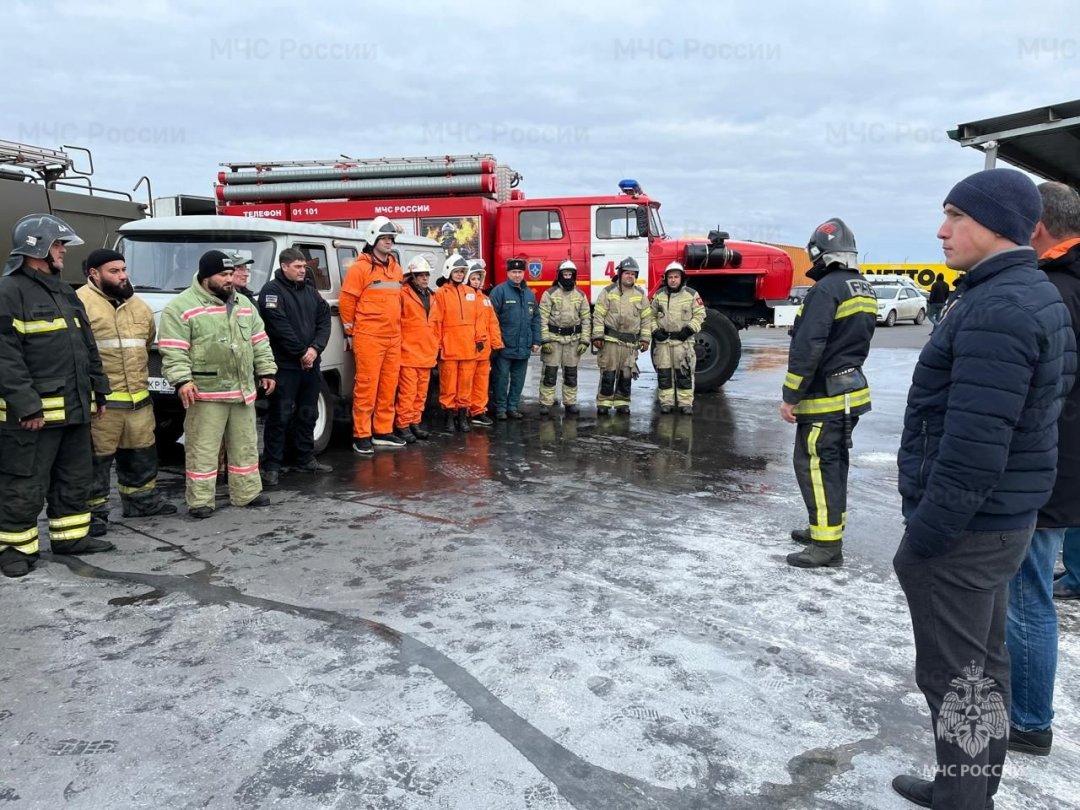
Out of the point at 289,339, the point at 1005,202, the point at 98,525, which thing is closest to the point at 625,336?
the point at 289,339

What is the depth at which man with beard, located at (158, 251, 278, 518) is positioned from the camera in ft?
17.0

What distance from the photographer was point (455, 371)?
8.54 m

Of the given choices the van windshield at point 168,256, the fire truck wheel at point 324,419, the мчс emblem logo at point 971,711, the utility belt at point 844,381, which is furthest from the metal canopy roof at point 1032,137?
the van windshield at point 168,256

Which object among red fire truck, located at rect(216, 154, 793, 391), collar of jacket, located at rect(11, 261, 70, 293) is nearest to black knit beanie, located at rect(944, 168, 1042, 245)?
collar of jacket, located at rect(11, 261, 70, 293)

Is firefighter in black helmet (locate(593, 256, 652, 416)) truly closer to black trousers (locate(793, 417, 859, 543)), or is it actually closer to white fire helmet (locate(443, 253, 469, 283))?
white fire helmet (locate(443, 253, 469, 283))

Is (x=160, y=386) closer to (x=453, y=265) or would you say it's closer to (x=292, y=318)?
(x=292, y=318)

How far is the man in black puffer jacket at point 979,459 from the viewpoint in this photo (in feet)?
6.64

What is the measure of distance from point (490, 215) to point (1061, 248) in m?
8.75

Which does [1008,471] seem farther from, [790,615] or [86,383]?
[86,383]

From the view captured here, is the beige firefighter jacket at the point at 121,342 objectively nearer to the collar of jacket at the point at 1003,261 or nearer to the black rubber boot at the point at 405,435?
the black rubber boot at the point at 405,435

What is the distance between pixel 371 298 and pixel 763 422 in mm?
4882

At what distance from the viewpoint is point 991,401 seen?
201 centimetres

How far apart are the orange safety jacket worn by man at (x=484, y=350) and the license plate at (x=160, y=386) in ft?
11.5

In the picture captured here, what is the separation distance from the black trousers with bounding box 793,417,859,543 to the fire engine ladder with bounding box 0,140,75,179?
1090 centimetres
